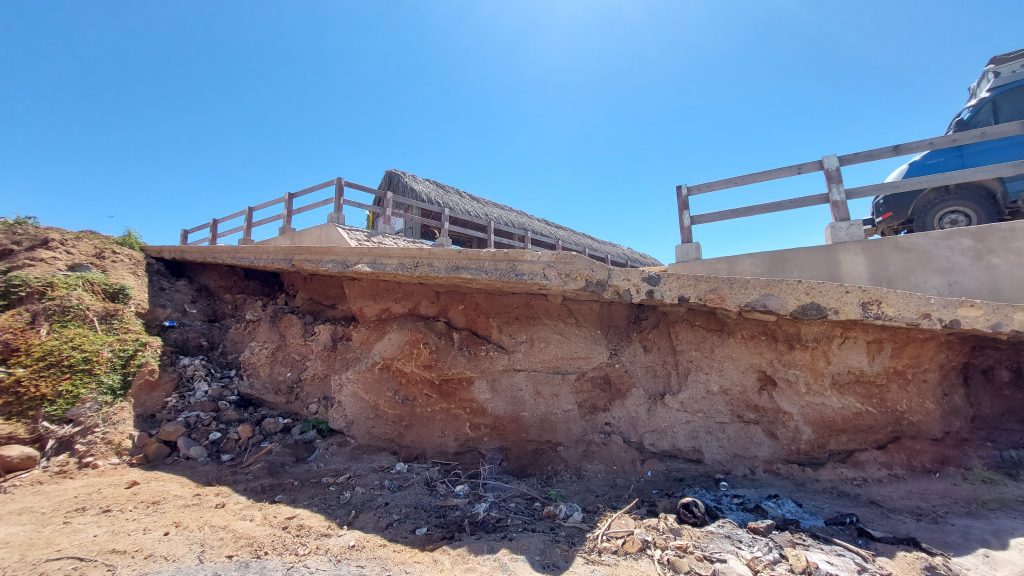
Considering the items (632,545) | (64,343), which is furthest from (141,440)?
(632,545)

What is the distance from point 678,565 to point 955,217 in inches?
217

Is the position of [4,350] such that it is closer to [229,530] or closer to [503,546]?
[229,530]

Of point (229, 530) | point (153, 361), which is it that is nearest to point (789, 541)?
point (229, 530)

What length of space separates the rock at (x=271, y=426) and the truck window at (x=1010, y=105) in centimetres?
916

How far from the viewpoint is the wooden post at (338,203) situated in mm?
8305

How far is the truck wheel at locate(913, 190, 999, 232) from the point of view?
496 cm

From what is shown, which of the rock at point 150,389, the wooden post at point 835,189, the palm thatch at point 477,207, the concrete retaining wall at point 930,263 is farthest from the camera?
the palm thatch at point 477,207

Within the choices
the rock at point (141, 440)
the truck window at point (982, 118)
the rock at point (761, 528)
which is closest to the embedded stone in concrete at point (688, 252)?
the rock at point (761, 528)

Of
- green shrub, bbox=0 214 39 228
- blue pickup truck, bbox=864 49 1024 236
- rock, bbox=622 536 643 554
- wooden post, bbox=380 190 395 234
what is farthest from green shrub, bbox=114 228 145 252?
blue pickup truck, bbox=864 49 1024 236

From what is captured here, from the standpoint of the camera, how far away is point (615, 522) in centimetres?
282

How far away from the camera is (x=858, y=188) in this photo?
14.8 feet

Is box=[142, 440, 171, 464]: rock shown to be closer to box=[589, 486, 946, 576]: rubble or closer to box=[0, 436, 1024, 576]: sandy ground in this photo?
box=[0, 436, 1024, 576]: sandy ground

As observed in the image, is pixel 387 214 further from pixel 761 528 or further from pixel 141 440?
pixel 761 528

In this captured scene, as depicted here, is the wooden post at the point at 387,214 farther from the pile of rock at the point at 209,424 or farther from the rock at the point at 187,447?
the rock at the point at 187,447
